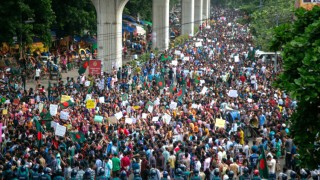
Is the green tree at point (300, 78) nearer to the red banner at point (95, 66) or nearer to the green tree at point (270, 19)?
the red banner at point (95, 66)

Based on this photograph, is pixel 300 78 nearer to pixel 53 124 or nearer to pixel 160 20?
pixel 53 124

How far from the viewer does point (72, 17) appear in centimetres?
4316

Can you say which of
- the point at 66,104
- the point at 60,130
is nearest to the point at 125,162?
the point at 60,130

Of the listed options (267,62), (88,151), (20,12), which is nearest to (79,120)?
(88,151)

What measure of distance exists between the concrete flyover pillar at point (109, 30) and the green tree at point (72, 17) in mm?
1452

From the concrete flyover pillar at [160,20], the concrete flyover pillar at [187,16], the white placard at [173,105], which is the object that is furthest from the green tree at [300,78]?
the concrete flyover pillar at [187,16]

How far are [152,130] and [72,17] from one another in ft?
75.7

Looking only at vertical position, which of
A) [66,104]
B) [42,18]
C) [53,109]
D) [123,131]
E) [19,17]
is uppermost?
[19,17]

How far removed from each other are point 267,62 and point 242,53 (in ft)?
16.3

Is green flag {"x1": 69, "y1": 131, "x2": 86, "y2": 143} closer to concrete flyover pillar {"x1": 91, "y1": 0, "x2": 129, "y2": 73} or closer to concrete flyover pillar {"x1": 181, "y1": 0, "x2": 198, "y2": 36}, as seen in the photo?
concrete flyover pillar {"x1": 91, "y1": 0, "x2": 129, "y2": 73}

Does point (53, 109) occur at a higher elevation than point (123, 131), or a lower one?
higher

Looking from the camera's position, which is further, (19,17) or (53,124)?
(19,17)

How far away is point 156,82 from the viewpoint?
32.3 m

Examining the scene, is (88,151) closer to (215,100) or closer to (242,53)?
(215,100)
